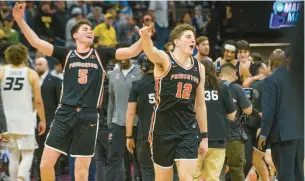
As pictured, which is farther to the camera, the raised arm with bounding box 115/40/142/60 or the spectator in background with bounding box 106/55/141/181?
the spectator in background with bounding box 106/55/141/181

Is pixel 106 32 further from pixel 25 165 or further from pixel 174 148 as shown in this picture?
pixel 174 148

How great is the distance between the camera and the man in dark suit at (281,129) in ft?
26.5

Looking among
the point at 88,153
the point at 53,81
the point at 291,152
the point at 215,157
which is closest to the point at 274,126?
the point at 291,152

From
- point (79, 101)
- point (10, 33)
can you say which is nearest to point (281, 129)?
point (79, 101)

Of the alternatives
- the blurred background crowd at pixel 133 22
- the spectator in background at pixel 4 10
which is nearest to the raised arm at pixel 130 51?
the blurred background crowd at pixel 133 22

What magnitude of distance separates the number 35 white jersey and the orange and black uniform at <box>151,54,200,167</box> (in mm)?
3317

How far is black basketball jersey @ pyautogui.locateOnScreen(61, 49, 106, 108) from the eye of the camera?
8148mm

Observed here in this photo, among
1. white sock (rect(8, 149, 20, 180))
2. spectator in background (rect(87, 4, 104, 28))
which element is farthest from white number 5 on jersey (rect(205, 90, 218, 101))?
spectator in background (rect(87, 4, 104, 28))

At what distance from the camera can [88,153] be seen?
8.18 meters

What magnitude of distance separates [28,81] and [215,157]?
10.4 ft

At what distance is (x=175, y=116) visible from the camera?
7.48m

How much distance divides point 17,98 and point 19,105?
11 cm

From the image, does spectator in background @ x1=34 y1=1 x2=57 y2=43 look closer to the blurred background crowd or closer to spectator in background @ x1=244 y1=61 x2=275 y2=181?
the blurred background crowd

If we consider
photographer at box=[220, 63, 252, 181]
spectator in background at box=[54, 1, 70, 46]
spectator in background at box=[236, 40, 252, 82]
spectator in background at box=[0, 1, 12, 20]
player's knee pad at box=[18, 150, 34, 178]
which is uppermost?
spectator in background at box=[0, 1, 12, 20]
